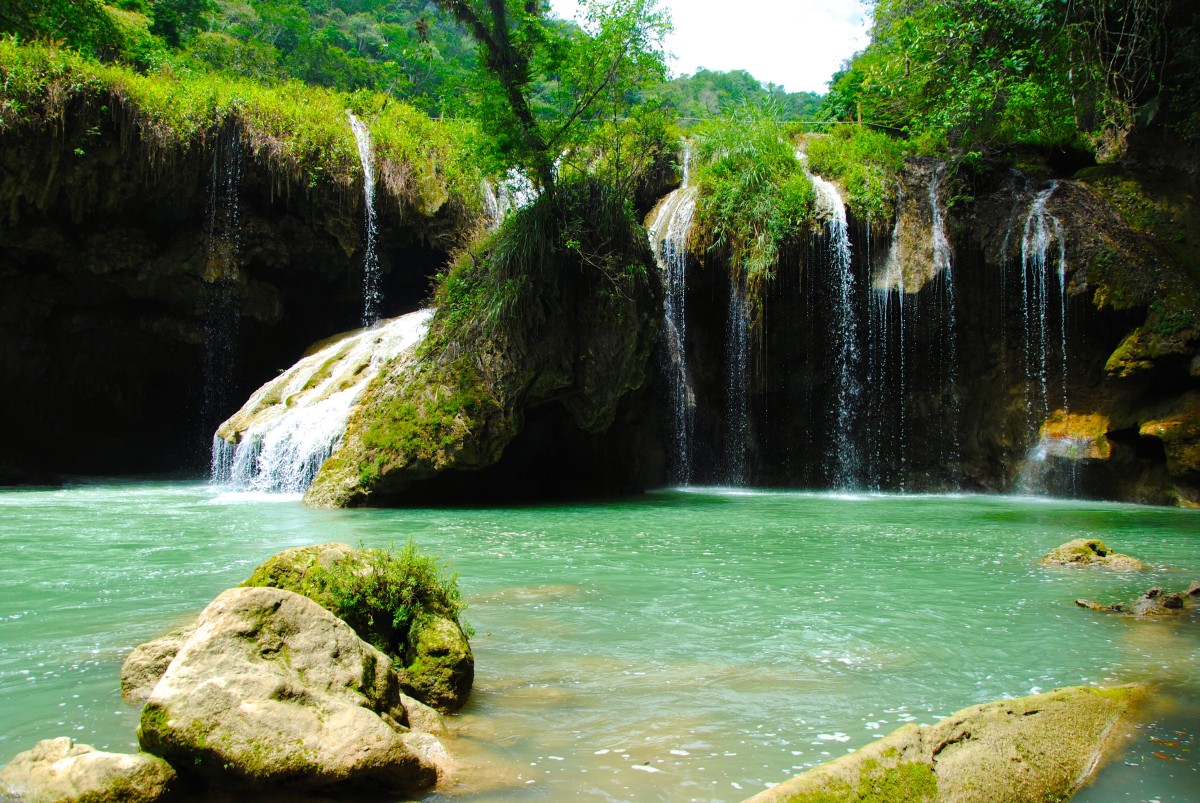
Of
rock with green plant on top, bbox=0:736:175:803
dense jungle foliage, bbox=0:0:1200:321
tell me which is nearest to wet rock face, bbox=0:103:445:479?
dense jungle foliage, bbox=0:0:1200:321

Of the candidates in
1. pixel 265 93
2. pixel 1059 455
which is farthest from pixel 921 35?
pixel 265 93

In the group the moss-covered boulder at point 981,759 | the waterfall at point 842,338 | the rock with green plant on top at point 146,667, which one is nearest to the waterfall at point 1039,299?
the waterfall at point 842,338

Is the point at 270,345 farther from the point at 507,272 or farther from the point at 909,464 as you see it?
the point at 909,464

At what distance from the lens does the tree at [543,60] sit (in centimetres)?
1409

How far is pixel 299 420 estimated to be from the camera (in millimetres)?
13719

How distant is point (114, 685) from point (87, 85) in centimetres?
1619

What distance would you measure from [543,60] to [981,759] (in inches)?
545

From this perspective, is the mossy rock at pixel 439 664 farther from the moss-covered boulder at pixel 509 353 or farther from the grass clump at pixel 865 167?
the grass clump at pixel 865 167

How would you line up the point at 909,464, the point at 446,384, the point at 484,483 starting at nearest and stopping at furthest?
the point at 446,384 → the point at 484,483 → the point at 909,464

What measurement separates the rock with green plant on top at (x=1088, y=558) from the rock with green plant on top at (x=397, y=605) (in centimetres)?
586

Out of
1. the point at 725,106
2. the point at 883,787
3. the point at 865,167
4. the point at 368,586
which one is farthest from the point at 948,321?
the point at 883,787

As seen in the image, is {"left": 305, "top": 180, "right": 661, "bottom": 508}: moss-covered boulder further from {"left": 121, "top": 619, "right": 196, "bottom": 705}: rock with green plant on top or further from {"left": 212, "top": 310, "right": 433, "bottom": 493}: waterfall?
{"left": 121, "top": 619, "right": 196, "bottom": 705}: rock with green plant on top

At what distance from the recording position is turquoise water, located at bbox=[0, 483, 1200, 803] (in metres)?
3.24

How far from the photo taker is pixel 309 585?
411 centimetres
